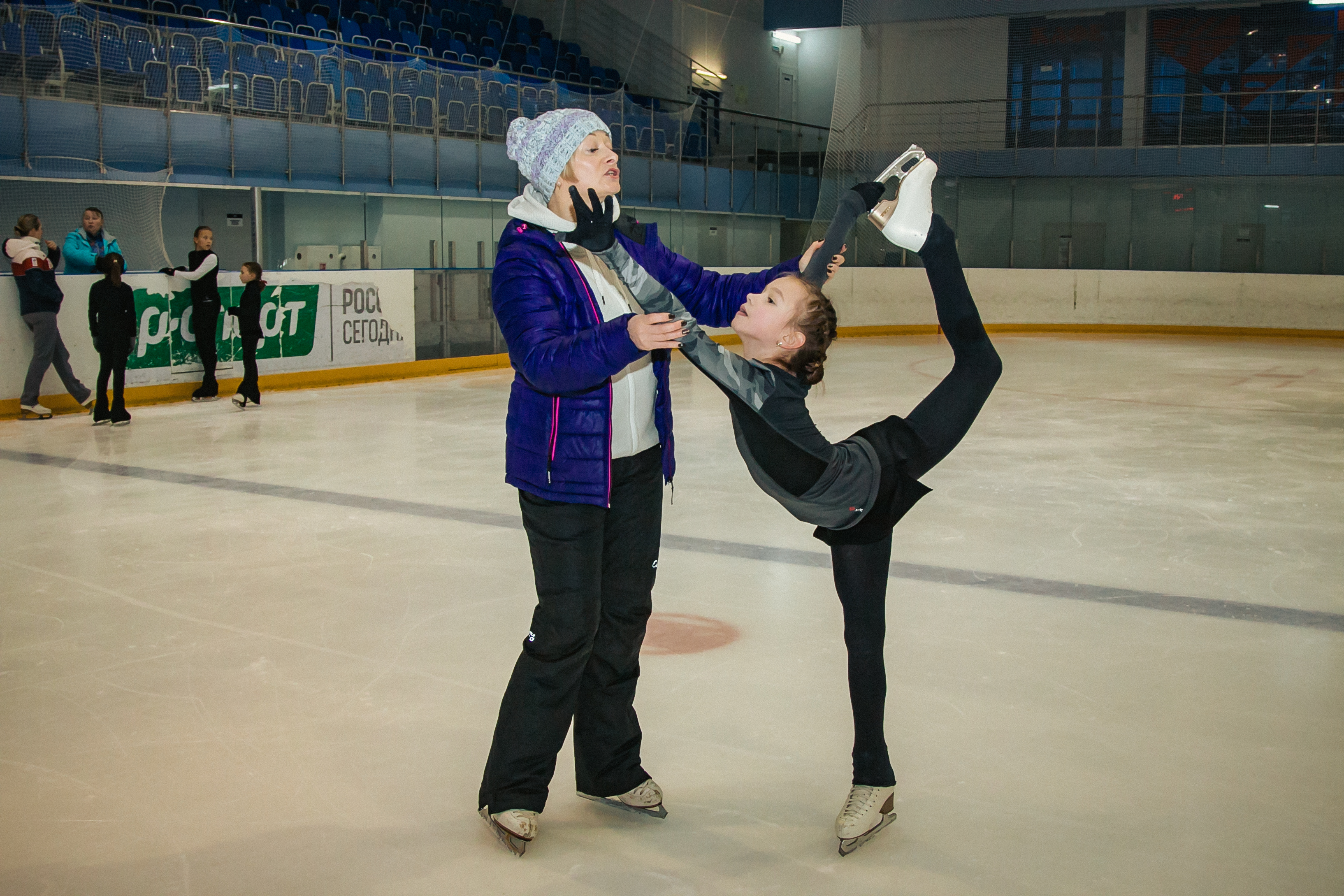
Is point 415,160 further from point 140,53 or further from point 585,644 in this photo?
point 585,644

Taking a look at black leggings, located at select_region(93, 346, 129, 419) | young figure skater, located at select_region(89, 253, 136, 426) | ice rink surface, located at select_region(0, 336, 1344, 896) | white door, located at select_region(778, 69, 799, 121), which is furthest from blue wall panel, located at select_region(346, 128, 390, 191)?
white door, located at select_region(778, 69, 799, 121)

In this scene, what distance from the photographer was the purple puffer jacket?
2312 mm

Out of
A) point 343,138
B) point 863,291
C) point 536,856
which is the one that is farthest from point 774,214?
point 536,856

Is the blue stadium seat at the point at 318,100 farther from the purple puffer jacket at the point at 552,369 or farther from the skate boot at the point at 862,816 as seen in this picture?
the skate boot at the point at 862,816

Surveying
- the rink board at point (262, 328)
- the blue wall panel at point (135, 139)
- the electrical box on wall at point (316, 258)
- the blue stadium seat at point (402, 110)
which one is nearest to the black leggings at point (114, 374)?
the rink board at point (262, 328)

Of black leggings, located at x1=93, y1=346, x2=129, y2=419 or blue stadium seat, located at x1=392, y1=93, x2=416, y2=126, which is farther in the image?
blue stadium seat, located at x1=392, y1=93, x2=416, y2=126

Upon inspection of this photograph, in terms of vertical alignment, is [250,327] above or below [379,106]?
below

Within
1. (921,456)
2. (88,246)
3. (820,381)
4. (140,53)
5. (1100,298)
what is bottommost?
(921,456)

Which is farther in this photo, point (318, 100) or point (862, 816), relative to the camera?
point (318, 100)

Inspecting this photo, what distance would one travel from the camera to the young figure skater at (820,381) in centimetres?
222

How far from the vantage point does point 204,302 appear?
10.5 metres

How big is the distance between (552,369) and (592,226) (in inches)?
11.6

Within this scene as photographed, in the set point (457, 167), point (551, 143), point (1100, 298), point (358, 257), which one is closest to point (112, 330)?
point (358, 257)

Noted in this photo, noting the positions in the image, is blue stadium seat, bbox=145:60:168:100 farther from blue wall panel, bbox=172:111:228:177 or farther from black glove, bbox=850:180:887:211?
black glove, bbox=850:180:887:211
